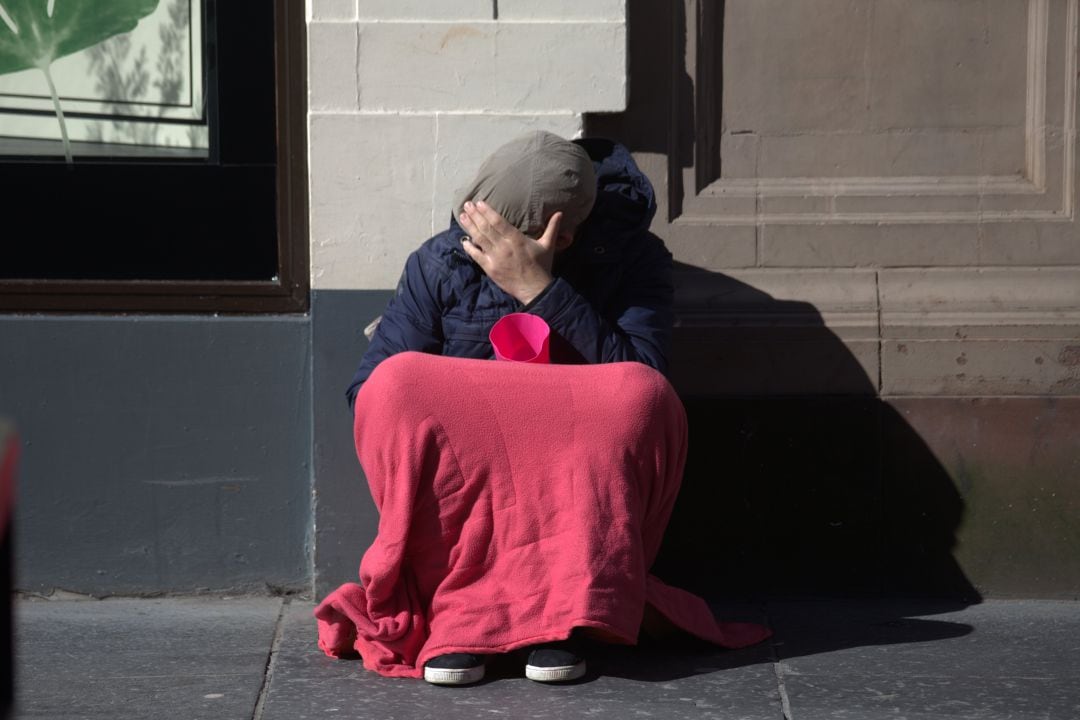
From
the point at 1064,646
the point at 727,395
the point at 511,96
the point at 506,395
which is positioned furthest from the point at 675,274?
the point at 1064,646

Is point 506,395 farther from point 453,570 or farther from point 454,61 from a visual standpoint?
point 454,61

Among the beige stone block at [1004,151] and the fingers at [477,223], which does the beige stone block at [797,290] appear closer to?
the beige stone block at [1004,151]

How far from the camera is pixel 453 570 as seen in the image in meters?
3.66

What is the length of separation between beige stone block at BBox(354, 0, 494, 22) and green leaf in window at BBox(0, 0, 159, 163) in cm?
70

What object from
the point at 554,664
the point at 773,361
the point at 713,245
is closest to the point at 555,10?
the point at 713,245

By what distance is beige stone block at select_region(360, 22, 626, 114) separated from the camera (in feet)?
13.9

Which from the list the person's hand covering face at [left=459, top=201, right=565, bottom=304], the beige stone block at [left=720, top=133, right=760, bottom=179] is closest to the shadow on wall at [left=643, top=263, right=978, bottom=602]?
the beige stone block at [left=720, top=133, right=760, bottom=179]

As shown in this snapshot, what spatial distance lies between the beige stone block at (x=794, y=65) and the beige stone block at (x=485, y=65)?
45cm

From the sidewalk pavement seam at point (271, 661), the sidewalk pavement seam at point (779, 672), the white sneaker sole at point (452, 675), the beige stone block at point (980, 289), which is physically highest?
the beige stone block at point (980, 289)

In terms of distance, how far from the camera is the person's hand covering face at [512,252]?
374cm

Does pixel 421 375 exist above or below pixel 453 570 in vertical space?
above

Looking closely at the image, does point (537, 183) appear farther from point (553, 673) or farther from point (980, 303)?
point (980, 303)

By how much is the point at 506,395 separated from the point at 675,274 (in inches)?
41.8

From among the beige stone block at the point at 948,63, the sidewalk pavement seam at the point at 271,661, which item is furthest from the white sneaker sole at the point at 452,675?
the beige stone block at the point at 948,63
